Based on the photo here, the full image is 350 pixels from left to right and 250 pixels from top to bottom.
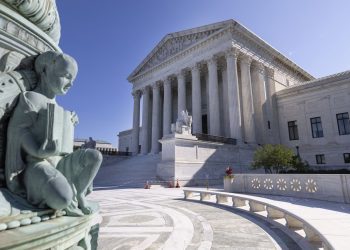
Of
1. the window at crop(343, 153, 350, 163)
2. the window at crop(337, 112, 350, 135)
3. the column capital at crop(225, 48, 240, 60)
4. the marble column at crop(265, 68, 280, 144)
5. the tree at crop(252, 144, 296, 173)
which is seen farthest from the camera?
the marble column at crop(265, 68, 280, 144)

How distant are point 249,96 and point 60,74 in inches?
1161

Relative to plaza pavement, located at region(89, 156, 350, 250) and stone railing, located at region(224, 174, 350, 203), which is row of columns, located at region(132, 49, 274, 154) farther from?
plaza pavement, located at region(89, 156, 350, 250)

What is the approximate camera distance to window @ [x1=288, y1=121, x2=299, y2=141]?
32688mm

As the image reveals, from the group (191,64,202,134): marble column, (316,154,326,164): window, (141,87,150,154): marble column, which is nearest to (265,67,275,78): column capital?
(191,64,202,134): marble column

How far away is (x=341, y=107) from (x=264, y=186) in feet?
70.7

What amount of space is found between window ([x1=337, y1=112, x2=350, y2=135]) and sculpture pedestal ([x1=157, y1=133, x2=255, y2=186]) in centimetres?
1278

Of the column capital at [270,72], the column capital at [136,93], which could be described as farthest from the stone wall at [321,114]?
the column capital at [136,93]

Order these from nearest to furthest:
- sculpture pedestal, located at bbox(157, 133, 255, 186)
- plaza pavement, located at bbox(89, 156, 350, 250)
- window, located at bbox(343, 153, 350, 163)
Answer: plaza pavement, located at bbox(89, 156, 350, 250) < sculpture pedestal, located at bbox(157, 133, 255, 186) < window, located at bbox(343, 153, 350, 163)

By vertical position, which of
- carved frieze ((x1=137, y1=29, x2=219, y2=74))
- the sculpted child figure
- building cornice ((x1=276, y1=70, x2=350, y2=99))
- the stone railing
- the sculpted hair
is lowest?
the stone railing

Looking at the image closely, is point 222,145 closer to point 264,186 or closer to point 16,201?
point 264,186

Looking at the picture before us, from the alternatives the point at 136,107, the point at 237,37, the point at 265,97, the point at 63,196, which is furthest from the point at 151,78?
the point at 63,196

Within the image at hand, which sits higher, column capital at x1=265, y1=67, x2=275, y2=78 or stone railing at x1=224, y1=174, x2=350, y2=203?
column capital at x1=265, y1=67, x2=275, y2=78

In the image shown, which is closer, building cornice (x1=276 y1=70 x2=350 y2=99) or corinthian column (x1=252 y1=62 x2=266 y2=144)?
building cornice (x1=276 y1=70 x2=350 y2=99)

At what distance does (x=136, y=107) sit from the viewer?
1732 inches
